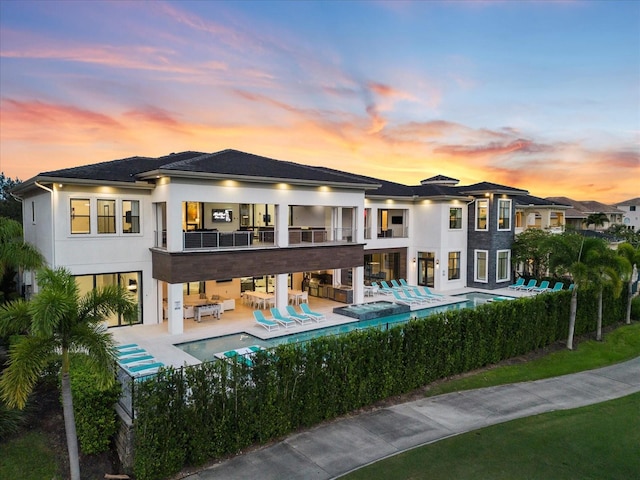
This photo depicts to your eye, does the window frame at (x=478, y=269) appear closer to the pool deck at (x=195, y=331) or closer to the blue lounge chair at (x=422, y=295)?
the blue lounge chair at (x=422, y=295)

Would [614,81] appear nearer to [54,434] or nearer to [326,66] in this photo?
[326,66]

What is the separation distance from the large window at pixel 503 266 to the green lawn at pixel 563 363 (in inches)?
373

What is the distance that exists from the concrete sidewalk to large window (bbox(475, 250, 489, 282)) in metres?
15.7

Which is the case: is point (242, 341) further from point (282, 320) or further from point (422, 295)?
point (422, 295)

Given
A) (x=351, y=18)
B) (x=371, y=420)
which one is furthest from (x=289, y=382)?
(x=351, y=18)

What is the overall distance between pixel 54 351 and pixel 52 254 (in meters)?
12.3

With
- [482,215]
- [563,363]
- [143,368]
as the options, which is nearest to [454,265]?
[482,215]

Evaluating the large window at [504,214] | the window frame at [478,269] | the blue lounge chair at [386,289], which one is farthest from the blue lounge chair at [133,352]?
the large window at [504,214]

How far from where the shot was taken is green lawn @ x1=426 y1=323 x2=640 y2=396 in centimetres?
1392

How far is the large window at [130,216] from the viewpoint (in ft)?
63.9

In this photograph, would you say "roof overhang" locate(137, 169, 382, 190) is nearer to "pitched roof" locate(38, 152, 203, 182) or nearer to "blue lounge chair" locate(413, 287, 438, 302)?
"pitched roof" locate(38, 152, 203, 182)

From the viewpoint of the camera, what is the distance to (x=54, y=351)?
755 cm

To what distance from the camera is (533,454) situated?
934 centimetres

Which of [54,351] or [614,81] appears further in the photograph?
[614,81]
